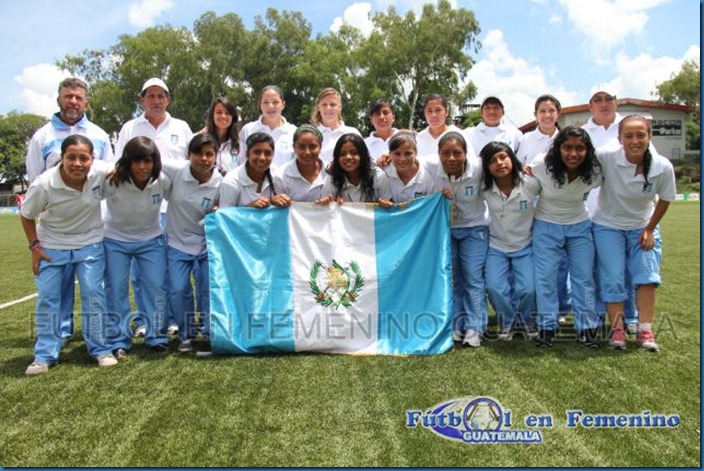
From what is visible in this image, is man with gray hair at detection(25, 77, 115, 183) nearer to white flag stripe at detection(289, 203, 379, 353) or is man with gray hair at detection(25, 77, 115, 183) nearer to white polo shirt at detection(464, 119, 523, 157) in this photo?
white flag stripe at detection(289, 203, 379, 353)

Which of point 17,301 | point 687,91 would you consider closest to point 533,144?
point 17,301

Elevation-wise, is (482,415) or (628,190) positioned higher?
(628,190)

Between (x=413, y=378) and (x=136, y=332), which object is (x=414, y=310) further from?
(x=136, y=332)

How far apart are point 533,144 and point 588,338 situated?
2.07m

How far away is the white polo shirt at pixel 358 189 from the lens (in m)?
4.84

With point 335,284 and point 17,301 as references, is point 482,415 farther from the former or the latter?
point 17,301

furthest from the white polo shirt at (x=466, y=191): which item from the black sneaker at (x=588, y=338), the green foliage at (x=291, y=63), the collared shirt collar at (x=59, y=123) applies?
the green foliage at (x=291, y=63)

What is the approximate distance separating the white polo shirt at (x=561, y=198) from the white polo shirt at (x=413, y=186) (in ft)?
3.11

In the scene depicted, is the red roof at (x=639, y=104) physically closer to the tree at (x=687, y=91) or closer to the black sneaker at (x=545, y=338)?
the tree at (x=687, y=91)

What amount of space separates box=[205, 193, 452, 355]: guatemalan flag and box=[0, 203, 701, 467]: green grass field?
22 cm

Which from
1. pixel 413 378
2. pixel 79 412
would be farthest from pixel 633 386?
pixel 79 412

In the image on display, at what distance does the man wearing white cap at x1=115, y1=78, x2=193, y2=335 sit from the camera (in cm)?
538

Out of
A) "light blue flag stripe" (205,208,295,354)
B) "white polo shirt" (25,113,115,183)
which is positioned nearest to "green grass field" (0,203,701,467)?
"light blue flag stripe" (205,208,295,354)

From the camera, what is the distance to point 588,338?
471cm
